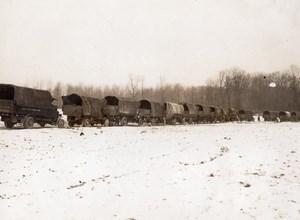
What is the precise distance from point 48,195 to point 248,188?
5.37 metres

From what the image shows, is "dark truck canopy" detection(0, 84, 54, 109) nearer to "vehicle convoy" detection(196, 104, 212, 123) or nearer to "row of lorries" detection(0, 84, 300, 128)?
"row of lorries" detection(0, 84, 300, 128)

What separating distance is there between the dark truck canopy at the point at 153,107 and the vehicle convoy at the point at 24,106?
1464 cm

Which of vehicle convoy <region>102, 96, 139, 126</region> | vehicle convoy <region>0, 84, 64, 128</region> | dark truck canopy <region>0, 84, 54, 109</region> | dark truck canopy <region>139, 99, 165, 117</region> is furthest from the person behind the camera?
dark truck canopy <region>139, 99, 165, 117</region>

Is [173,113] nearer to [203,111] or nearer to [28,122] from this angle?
[203,111]

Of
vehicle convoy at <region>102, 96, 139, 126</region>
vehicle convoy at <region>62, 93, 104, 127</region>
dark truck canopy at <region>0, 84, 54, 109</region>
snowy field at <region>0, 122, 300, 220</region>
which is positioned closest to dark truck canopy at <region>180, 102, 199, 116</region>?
vehicle convoy at <region>102, 96, 139, 126</region>

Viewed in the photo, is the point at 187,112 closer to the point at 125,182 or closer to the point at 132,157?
the point at 132,157

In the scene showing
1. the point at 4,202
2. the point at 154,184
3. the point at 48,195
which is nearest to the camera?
the point at 4,202

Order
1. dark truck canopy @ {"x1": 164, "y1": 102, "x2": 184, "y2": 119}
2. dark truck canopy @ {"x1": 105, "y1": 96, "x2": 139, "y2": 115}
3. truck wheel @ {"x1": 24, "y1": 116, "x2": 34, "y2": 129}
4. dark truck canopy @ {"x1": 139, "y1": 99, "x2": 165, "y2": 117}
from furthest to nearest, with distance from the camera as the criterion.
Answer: dark truck canopy @ {"x1": 164, "y1": 102, "x2": 184, "y2": 119}
dark truck canopy @ {"x1": 139, "y1": 99, "x2": 165, "y2": 117}
dark truck canopy @ {"x1": 105, "y1": 96, "x2": 139, "y2": 115}
truck wheel @ {"x1": 24, "y1": 116, "x2": 34, "y2": 129}

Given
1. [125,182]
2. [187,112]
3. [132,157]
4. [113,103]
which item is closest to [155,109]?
[113,103]

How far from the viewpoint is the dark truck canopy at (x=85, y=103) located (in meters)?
29.3

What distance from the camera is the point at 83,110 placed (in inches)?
1141

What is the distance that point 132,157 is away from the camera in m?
13.1

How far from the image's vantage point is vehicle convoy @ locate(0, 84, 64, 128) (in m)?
22.9

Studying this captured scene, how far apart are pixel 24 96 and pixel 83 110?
20.6ft
